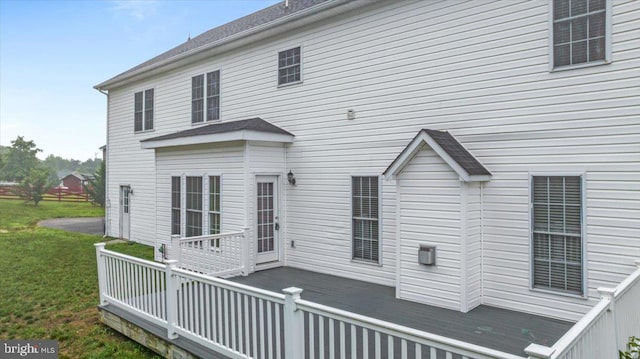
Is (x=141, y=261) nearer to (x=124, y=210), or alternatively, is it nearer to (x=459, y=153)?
(x=459, y=153)

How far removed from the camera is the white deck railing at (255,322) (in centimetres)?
307

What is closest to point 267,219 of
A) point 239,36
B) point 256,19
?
point 239,36

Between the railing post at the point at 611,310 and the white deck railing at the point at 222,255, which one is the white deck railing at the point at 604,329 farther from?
the white deck railing at the point at 222,255

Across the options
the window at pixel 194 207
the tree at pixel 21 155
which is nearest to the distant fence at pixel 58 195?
the window at pixel 194 207

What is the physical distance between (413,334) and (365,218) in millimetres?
5139

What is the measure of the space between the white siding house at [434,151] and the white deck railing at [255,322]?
2.32 metres

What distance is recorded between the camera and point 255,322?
4129mm

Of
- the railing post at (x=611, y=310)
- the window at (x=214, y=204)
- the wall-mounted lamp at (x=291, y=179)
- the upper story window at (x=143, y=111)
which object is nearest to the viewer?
the railing post at (x=611, y=310)

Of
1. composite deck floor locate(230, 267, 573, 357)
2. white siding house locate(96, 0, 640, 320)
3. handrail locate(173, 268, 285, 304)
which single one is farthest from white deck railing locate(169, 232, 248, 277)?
handrail locate(173, 268, 285, 304)

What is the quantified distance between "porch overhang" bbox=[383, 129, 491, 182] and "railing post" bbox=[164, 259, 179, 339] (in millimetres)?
3680

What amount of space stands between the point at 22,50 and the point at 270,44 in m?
23.5

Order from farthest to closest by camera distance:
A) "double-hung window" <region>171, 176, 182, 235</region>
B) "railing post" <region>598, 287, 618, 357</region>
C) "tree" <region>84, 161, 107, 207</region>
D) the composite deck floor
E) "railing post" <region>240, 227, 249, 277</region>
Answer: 1. "tree" <region>84, 161, 107, 207</region>
2. "double-hung window" <region>171, 176, 182, 235</region>
3. "railing post" <region>240, 227, 249, 277</region>
4. the composite deck floor
5. "railing post" <region>598, 287, 618, 357</region>

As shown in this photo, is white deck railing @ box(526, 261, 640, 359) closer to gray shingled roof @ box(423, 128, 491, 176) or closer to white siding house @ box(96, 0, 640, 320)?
white siding house @ box(96, 0, 640, 320)

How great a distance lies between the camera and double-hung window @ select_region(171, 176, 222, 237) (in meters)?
9.34
